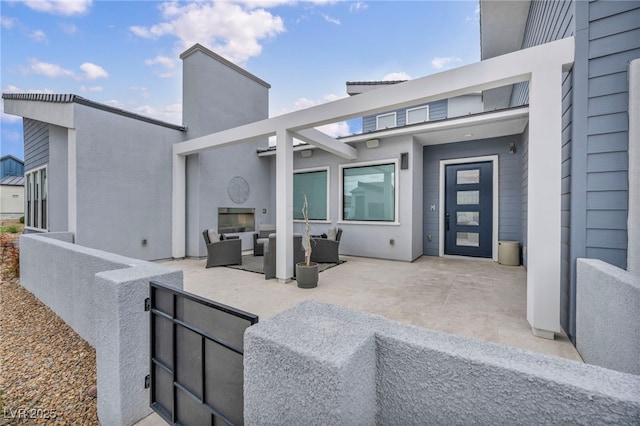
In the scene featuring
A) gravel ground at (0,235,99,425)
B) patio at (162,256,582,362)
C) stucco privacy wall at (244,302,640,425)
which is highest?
stucco privacy wall at (244,302,640,425)

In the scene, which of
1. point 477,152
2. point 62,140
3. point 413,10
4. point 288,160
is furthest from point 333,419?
point 62,140

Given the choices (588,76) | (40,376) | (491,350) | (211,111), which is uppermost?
(211,111)

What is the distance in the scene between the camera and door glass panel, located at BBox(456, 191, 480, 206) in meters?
6.53

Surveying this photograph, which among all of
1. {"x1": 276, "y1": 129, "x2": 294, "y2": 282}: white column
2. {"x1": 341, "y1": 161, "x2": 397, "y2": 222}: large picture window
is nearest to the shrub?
{"x1": 276, "y1": 129, "x2": 294, "y2": 282}: white column

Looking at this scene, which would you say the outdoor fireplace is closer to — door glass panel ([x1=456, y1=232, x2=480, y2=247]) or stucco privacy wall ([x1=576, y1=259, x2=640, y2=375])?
door glass panel ([x1=456, y1=232, x2=480, y2=247])

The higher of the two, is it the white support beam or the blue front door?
the white support beam

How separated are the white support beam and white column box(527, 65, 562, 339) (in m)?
3.53

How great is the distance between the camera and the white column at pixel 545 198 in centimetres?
257

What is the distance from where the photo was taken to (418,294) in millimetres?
3930

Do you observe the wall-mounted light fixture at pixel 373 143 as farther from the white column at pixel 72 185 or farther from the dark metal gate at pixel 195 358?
the white column at pixel 72 185

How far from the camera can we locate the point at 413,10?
520 centimetres

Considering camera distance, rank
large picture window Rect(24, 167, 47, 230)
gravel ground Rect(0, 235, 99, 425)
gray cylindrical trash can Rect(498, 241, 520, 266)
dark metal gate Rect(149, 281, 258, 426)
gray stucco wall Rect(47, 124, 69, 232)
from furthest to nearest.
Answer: large picture window Rect(24, 167, 47, 230) → gray cylindrical trash can Rect(498, 241, 520, 266) → gray stucco wall Rect(47, 124, 69, 232) → gravel ground Rect(0, 235, 99, 425) → dark metal gate Rect(149, 281, 258, 426)

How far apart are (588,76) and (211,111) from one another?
7319 mm

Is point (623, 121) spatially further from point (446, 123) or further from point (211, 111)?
point (211, 111)
